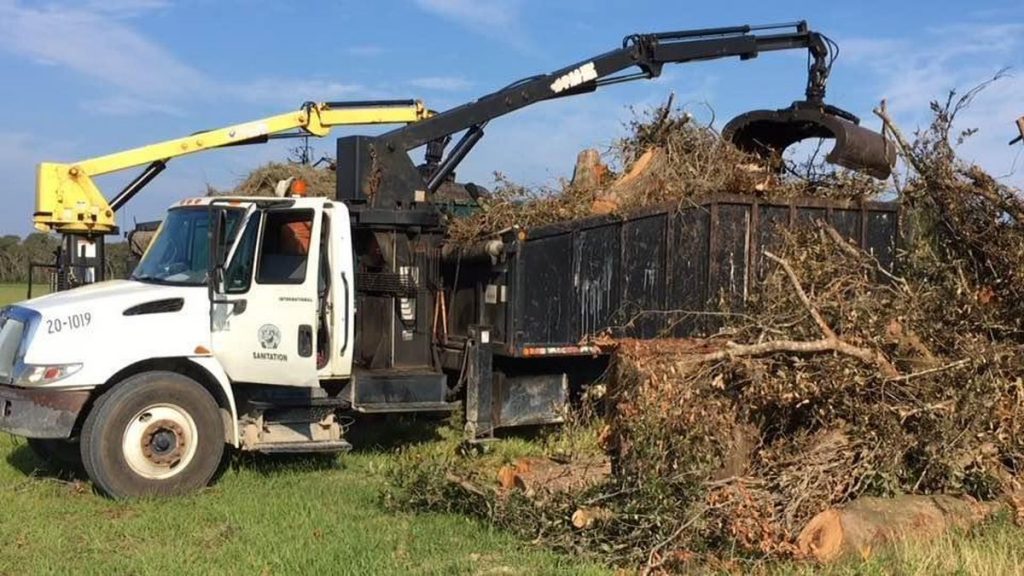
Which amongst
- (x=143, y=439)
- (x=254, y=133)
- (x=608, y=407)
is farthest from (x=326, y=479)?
(x=254, y=133)

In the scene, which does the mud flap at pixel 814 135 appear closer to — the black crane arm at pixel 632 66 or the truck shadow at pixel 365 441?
the black crane arm at pixel 632 66

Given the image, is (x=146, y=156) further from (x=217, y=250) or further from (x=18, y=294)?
(x=18, y=294)

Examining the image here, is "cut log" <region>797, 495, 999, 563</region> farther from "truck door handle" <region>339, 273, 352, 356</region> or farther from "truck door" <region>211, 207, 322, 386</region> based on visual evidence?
"truck door" <region>211, 207, 322, 386</region>

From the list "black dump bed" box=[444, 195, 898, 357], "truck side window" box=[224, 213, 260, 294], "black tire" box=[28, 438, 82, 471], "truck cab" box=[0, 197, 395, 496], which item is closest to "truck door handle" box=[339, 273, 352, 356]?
→ "truck cab" box=[0, 197, 395, 496]

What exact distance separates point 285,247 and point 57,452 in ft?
9.19

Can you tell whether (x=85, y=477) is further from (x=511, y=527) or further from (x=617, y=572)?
(x=617, y=572)

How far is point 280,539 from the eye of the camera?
6285mm

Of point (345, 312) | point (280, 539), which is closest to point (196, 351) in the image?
point (345, 312)

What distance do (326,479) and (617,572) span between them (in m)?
3.47

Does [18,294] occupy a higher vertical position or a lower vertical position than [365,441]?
higher

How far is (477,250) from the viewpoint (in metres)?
9.30

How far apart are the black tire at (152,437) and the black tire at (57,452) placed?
4.60 ft

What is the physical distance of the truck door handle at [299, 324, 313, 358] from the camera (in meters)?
8.35

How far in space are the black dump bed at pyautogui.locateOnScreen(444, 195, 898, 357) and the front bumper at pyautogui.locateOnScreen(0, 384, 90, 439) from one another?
361 centimetres
